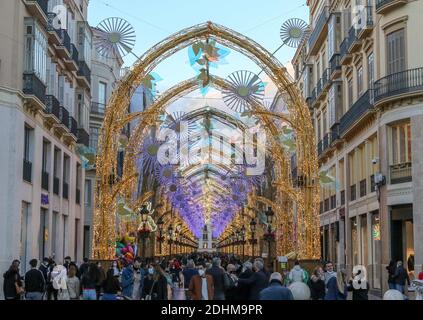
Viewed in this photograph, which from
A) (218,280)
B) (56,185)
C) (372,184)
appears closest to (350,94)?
(372,184)

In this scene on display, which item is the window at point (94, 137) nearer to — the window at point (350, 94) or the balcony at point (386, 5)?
the window at point (350, 94)

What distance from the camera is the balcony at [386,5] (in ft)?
101

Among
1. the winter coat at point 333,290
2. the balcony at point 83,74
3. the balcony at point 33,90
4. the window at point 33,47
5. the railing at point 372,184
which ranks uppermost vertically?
the balcony at point 83,74

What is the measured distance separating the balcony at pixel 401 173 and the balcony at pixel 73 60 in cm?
1616

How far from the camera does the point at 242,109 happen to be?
36.5 metres

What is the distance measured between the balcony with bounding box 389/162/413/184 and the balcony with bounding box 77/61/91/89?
17.9m

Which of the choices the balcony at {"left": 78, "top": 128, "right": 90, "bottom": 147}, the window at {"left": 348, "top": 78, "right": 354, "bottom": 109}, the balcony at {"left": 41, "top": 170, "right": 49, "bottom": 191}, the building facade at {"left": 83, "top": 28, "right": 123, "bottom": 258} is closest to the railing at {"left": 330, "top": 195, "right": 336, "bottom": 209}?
the window at {"left": 348, "top": 78, "right": 354, "bottom": 109}

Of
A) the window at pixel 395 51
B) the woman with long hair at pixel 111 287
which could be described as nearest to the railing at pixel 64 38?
the window at pixel 395 51

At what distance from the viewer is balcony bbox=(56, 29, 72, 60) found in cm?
3534

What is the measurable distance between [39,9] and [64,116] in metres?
7.92

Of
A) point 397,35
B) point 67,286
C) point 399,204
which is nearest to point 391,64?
point 397,35

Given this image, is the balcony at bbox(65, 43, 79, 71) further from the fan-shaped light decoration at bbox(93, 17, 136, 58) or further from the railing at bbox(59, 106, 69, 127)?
the fan-shaped light decoration at bbox(93, 17, 136, 58)
